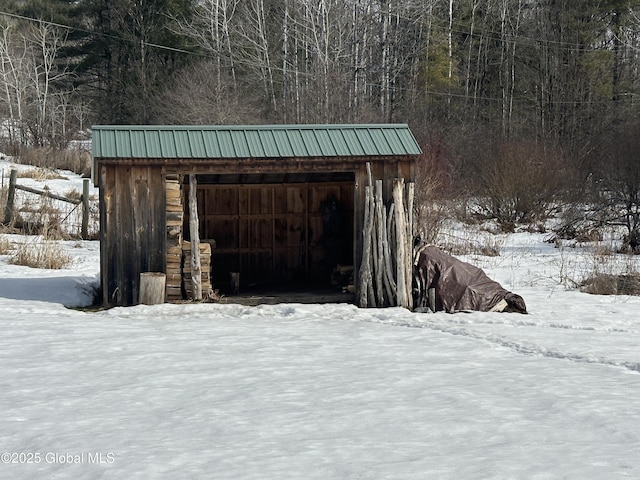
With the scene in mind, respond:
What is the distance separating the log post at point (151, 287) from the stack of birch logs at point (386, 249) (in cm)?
308

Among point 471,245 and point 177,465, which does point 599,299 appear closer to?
point 471,245

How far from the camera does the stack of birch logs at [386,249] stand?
13523 mm

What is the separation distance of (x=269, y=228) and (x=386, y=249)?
170 inches

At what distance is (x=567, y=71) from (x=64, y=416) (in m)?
37.2

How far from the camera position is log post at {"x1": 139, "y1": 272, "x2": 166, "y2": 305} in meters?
13.1

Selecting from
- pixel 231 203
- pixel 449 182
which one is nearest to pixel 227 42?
pixel 449 182

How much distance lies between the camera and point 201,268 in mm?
13641

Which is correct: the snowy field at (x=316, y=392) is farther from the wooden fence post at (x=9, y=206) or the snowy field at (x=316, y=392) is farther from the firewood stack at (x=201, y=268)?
the wooden fence post at (x=9, y=206)

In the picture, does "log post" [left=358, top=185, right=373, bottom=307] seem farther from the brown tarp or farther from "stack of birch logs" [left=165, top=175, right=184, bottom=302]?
"stack of birch logs" [left=165, top=175, right=184, bottom=302]

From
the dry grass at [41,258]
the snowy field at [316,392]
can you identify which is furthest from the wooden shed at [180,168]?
the dry grass at [41,258]

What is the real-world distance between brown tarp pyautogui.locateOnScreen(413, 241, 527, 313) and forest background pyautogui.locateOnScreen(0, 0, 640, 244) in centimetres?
1777

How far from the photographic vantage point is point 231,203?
1723 centimetres

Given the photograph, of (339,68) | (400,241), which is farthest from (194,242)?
(339,68)

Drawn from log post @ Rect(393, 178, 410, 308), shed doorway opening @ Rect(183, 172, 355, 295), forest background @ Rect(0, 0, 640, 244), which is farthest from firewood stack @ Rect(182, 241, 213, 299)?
forest background @ Rect(0, 0, 640, 244)
